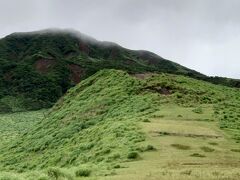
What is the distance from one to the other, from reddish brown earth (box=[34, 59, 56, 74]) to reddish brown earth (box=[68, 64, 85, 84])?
7922 millimetres

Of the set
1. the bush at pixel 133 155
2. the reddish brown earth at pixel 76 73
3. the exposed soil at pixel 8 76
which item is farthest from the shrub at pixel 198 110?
the exposed soil at pixel 8 76

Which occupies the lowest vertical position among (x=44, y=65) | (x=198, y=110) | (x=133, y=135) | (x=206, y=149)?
(x=206, y=149)

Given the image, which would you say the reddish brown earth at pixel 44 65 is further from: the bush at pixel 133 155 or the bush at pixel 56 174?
the bush at pixel 56 174

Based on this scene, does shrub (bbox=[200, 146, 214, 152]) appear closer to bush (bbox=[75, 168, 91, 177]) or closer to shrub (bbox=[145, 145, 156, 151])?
shrub (bbox=[145, 145, 156, 151])

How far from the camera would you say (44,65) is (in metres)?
193

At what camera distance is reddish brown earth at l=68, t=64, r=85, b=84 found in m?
185

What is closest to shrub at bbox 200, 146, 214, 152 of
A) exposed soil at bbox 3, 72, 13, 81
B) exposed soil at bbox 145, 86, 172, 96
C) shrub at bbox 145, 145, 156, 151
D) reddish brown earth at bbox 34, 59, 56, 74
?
shrub at bbox 145, 145, 156, 151

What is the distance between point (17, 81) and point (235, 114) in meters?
137

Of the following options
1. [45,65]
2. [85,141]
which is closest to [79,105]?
[85,141]

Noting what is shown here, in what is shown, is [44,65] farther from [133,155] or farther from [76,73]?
[133,155]

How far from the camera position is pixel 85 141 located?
132 ft

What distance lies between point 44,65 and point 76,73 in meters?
14.2

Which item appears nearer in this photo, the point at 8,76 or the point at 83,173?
the point at 83,173

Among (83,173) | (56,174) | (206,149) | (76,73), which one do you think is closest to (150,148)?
(206,149)
